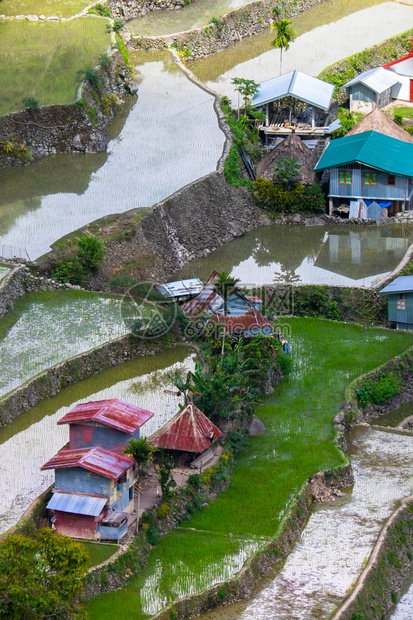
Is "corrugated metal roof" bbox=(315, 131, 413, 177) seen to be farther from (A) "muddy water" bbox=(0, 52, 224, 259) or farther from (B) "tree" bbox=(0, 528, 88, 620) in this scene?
(B) "tree" bbox=(0, 528, 88, 620)

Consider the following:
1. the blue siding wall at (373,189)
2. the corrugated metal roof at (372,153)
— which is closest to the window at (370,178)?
the blue siding wall at (373,189)

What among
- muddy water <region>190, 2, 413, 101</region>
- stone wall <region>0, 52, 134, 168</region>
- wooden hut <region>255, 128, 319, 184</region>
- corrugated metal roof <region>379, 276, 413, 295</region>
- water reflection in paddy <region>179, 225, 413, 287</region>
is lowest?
corrugated metal roof <region>379, 276, 413, 295</region>

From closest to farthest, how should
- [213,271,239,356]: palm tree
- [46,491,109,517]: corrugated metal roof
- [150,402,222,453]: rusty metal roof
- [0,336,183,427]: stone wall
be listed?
[46,491,109,517]: corrugated metal roof < [150,402,222,453]: rusty metal roof < [0,336,183,427]: stone wall < [213,271,239,356]: palm tree

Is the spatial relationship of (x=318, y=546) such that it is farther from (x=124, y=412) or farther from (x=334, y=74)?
(x=334, y=74)

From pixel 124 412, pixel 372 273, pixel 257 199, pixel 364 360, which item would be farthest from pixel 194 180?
pixel 124 412

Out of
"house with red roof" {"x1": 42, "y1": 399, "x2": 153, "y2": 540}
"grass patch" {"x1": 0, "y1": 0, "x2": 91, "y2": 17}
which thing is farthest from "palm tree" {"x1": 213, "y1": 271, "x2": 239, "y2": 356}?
"grass patch" {"x1": 0, "y1": 0, "x2": 91, "y2": 17}

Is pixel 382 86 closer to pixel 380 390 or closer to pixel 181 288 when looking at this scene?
pixel 181 288
